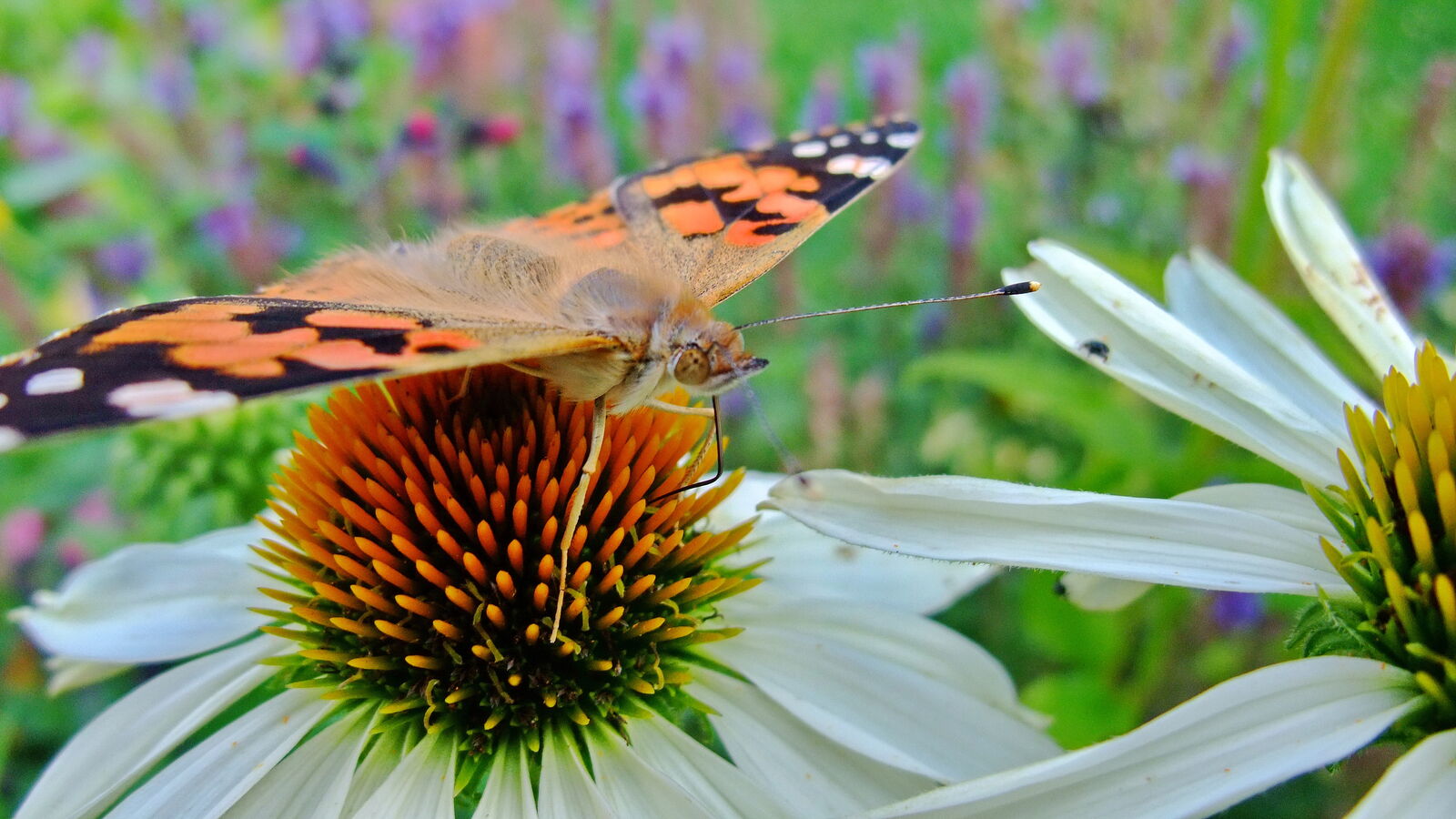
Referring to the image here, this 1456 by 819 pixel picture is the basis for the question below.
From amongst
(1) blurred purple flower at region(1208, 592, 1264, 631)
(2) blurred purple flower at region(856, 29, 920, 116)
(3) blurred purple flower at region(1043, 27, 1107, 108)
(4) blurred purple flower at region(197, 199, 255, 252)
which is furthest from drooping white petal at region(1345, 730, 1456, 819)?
(4) blurred purple flower at region(197, 199, 255, 252)

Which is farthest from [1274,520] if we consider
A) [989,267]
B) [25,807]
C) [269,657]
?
[989,267]

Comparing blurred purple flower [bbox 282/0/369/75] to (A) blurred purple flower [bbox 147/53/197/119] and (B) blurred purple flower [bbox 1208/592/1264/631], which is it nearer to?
(A) blurred purple flower [bbox 147/53/197/119]

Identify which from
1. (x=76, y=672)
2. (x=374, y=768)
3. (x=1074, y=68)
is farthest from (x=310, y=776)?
(x=1074, y=68)

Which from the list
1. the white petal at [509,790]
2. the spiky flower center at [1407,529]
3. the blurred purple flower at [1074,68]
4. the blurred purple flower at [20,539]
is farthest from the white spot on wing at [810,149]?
the blurred purple flower at [20,539]

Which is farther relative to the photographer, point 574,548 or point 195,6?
point 195,6

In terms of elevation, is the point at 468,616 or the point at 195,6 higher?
the point at 195,6

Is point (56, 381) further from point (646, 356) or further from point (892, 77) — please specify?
point (892, 77)

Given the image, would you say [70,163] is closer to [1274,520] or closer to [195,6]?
[195,6]
